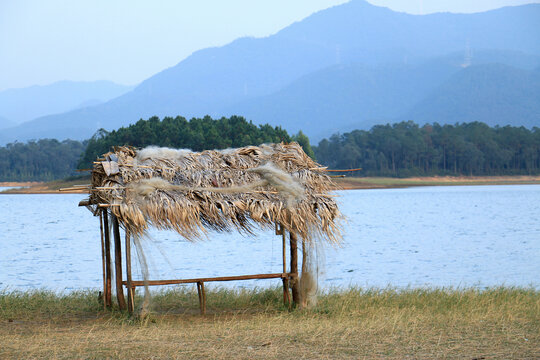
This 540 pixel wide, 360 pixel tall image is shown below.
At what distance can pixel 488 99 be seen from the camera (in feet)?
595

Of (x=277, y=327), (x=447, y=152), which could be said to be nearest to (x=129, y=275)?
(x=277, y=327)

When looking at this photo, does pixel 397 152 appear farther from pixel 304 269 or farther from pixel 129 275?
pixel 129 275

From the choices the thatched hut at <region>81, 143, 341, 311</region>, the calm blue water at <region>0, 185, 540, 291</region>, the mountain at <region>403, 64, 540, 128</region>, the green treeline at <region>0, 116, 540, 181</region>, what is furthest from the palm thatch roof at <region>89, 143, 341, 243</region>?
the mountain at <region>403, 64, 540, 128</region>

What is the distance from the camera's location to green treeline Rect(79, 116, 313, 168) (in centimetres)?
6019

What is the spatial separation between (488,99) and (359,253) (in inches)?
6604

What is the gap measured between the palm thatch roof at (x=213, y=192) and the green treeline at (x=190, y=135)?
160 ft

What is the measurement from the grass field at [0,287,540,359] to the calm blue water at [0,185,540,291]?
90cm

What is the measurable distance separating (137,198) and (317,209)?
2.62 metres

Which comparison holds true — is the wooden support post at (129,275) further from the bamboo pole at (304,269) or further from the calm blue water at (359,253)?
the bamboo pole at (304,269)

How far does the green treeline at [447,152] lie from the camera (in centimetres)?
8144

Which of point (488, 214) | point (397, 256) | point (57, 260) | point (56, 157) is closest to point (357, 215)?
point (488, 214)

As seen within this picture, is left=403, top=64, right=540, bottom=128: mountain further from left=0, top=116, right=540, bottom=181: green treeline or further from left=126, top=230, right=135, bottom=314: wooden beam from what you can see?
left=126, top=230, right=135, bottom=314: wooden beam

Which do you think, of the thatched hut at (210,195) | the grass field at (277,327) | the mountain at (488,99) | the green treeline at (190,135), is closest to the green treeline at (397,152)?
the green treeline at (190,135)

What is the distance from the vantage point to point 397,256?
81.4 feet
